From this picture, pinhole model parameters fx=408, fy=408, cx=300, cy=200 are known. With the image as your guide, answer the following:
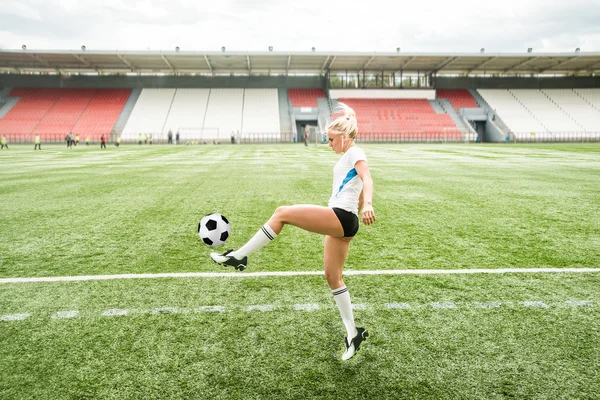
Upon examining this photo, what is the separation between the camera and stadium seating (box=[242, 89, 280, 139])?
48.2 m

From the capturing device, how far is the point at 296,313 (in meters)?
3.73

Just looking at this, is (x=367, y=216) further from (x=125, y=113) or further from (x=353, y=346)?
(x=125, y=113)

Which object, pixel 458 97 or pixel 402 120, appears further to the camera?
pixel 458 97

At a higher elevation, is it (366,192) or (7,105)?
(7,105)

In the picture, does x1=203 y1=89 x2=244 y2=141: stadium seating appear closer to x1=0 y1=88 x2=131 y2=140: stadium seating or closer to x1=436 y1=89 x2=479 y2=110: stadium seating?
x1=0 y1=88 x2=131 y2=140: stadium seating

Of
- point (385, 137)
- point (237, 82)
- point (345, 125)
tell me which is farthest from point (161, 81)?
point (345, 125)

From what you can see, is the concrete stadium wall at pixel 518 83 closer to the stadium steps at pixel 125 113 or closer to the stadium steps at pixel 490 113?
the stadium steps at pixel 490 113

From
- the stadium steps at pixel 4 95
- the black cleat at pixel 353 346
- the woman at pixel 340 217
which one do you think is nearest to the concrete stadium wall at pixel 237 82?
the stadium steps at pixel 4 95

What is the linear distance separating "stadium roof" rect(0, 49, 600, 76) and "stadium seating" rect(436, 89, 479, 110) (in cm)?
264

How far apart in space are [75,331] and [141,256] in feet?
6.67

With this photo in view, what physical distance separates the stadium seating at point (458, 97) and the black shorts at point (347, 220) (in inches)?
2232

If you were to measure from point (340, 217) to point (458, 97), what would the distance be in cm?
5987

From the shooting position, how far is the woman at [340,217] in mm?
3064

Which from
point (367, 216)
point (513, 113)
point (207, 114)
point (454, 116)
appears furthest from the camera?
point (454, 116)
